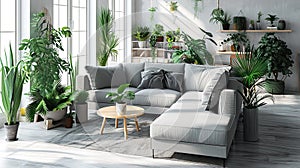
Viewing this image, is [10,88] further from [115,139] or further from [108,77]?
[115,139]

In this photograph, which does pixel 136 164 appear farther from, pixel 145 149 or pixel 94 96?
pixel 94 96

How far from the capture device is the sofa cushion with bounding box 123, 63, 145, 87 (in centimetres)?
313

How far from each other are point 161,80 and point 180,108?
30 centimetres

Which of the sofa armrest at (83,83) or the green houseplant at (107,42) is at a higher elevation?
the green houseplant at (107,42)

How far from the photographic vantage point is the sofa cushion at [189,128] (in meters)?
3.12

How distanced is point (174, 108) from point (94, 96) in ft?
2.59

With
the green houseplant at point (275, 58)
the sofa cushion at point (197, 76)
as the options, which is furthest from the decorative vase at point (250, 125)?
the green houseplant at point (275, 58)

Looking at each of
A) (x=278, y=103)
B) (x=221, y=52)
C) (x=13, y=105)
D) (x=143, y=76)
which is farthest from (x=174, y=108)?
(x=221, y=52)

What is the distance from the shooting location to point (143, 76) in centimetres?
319

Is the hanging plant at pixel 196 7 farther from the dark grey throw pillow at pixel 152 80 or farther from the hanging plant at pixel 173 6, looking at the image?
the dark grey throw pillow at pixel 152 80

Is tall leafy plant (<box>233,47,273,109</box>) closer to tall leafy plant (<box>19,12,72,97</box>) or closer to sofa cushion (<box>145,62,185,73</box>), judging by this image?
sofa cushion (<box>145,62,185,73</box>)

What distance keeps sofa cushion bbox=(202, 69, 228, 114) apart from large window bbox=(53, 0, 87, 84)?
229 cm

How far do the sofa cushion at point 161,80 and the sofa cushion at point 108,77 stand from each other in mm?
193

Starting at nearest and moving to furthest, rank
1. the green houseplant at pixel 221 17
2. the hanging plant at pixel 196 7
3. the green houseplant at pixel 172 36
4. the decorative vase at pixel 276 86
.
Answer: the green houseplant at pixel 172 36, the decorative vase at pixel 276 86, the green houseplant at pixel 221 17, the hanging plant at pixel 196 7
